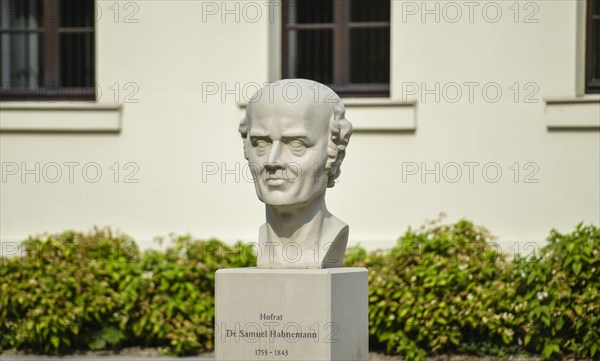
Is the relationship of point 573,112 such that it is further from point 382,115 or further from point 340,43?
point 340,43

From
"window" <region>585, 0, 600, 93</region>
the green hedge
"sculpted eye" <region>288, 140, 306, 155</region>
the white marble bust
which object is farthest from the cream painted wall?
"sculpted eye" <region>288, 140, 306, 155</region>

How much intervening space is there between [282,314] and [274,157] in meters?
1.16

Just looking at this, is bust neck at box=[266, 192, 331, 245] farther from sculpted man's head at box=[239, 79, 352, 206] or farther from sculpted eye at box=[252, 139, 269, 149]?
sculpted eye at box=[252, 139, 269, 149]

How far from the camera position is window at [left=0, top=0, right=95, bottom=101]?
47.9 feet

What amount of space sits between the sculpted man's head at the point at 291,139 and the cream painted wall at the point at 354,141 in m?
4.55

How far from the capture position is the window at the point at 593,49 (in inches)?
535

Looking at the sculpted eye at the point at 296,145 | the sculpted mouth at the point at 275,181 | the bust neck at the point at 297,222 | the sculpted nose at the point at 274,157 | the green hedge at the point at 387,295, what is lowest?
the green hedge at the point at 387,295

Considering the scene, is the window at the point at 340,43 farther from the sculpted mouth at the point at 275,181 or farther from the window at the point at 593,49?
the sculpted mouth at the point at 275,181

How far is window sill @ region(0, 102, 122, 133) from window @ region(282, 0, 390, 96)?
2.19m

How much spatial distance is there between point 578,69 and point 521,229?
6.25 feet

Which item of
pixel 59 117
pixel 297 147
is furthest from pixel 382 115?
pixel 297 147

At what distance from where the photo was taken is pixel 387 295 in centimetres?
1212

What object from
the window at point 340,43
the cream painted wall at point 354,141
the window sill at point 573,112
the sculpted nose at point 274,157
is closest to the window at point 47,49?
the cream painted wall at point 354,141

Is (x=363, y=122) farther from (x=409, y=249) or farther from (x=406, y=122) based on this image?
(x=409, y=249)
